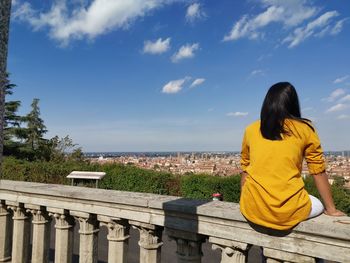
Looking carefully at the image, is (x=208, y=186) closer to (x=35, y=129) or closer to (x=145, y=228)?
(x=145, y=228)

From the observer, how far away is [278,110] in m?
2.26

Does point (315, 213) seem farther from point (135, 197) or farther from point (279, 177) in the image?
point (135, 197)

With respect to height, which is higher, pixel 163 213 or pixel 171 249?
pixel 163 213

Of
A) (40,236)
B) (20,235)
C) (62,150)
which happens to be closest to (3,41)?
(40,236)

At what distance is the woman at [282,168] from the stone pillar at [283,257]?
7.6 inches

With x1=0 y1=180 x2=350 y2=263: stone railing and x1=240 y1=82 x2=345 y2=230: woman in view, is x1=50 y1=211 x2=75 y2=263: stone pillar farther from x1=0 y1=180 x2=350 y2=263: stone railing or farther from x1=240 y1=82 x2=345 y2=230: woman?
x1=240 y1=82 x2=345 y2=230: woman

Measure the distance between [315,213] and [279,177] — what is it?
0.30 metres

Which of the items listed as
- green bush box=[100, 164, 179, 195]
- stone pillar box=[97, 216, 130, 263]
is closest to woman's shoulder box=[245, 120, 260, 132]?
stone pillar box=[97, 216, 130, 263]

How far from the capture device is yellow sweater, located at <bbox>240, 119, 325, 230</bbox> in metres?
2.13

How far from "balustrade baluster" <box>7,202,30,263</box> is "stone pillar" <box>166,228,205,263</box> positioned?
1.91 meters

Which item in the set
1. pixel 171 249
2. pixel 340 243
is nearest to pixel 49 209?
pixel 340 243

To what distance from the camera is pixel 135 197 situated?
3102mm

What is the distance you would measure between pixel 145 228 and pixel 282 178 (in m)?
1.27

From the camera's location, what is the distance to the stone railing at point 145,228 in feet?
6.98
